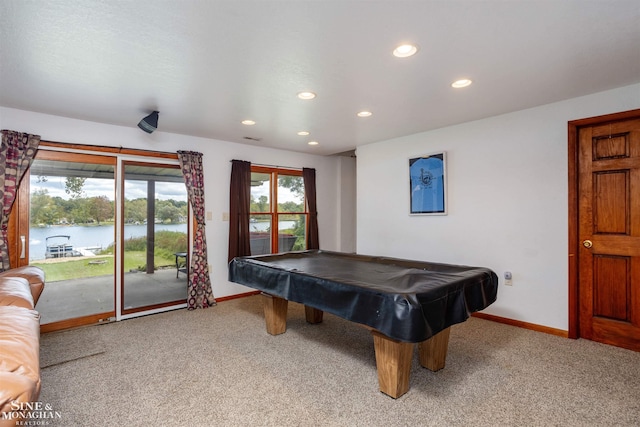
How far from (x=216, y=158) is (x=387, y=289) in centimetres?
352

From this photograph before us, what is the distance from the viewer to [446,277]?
2.44 meters

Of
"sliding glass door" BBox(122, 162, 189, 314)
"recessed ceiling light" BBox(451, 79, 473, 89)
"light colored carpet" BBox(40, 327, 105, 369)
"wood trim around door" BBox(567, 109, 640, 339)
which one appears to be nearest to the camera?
"recessed ceiling light" BBox(451, 79, 473, 89)

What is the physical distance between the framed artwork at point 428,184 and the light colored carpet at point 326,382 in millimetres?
1555

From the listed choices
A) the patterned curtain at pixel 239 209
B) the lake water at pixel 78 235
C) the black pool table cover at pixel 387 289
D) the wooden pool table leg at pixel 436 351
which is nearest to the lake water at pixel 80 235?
the lake water at pixel 78 235

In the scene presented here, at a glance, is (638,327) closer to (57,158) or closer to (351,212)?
(351,212)

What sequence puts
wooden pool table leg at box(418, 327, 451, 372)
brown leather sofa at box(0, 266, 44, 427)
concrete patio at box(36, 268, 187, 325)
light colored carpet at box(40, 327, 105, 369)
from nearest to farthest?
1. brown leather sofa at box(0, 266, 44, 427)
2. wooden pool table leg at box(418, 327, 451, 372)
3. light colored carpet at box(40, 327, 105, 369)
4. concrete patio at box(36, 268, 187, 325)

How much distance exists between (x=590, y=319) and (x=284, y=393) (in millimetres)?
2999

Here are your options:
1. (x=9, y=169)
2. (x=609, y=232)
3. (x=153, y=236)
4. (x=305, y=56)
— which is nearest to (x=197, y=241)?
(x=153, y=236)

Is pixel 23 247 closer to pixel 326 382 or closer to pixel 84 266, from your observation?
pixel 84 266

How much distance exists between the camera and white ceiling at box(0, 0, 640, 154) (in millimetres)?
1747

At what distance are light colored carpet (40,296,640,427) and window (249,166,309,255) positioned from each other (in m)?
2.09

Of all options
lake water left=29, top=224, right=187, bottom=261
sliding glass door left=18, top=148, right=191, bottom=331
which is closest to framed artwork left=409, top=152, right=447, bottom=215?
sliding glass door left=18, top=148, right=191, bottom=331

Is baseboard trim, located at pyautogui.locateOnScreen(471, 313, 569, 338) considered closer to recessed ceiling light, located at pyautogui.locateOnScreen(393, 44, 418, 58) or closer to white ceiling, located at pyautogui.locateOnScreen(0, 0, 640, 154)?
white ceiling, located at pyautogui.locateOnScreen(0, 0, 640, 154)

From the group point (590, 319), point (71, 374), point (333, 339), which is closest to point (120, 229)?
point (71, 374)
